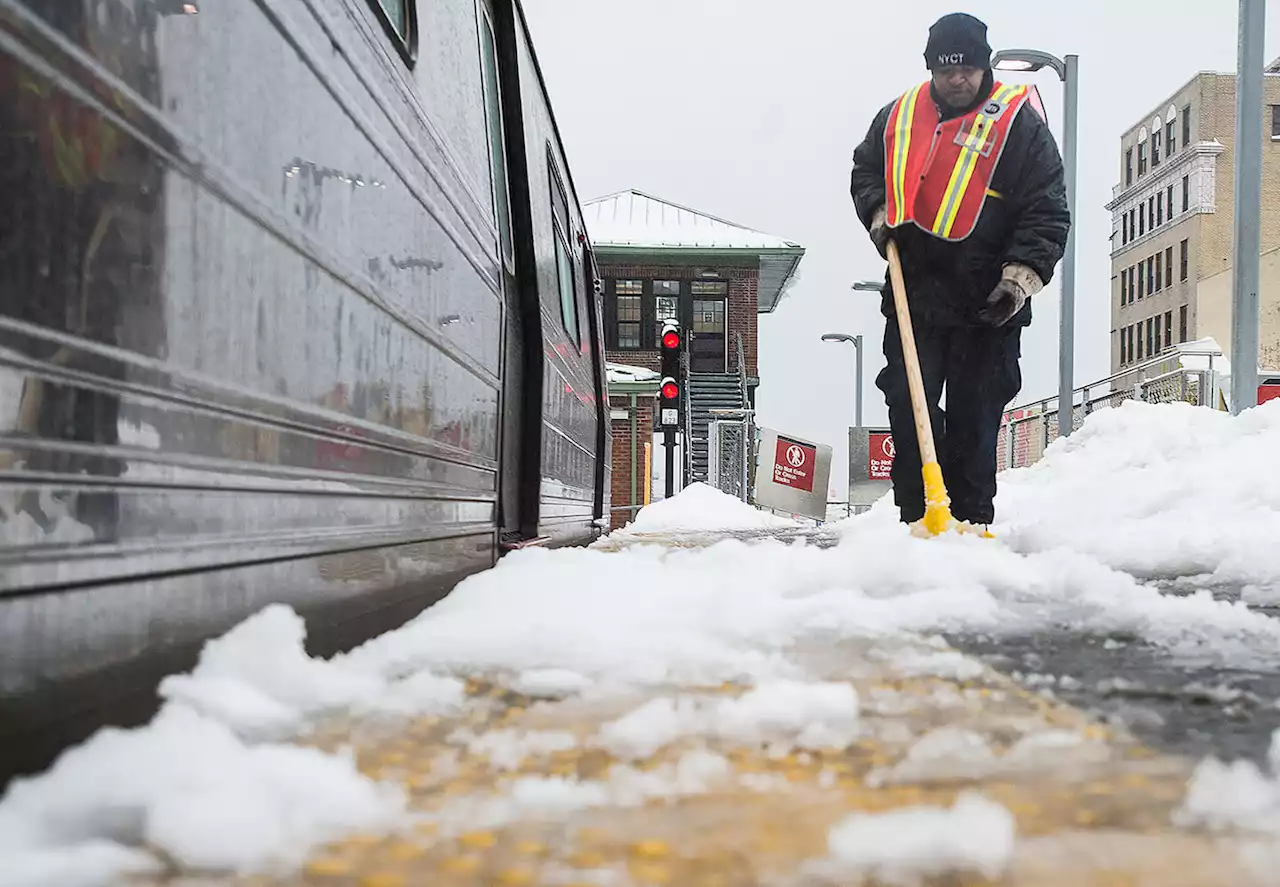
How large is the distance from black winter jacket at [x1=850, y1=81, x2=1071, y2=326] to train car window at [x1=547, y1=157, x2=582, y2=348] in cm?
159

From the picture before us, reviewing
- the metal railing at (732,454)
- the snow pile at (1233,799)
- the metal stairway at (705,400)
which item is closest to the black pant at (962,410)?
the snow pile at (1233,799)

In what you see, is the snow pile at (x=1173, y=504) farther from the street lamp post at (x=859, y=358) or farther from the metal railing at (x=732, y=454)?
the street lamp post at (x=859, y=358)

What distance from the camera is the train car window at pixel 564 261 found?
198 inches

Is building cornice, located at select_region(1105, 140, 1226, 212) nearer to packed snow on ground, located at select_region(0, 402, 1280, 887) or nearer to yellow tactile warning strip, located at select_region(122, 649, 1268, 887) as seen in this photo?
packed snow on ground, located at select_region(0, 402, 1280, 887)

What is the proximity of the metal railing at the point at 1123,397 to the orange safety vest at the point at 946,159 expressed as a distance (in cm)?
682

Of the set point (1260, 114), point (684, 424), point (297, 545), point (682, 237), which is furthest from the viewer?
point (682, 237)

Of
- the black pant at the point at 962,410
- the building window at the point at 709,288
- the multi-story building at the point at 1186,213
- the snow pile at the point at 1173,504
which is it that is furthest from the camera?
the multi-story building at the point at 1186,213

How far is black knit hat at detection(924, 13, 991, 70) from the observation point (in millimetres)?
4297

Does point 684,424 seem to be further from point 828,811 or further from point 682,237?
point 828,811

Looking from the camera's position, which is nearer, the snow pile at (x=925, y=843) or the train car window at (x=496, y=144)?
the snow pile at (x=925, y=843)

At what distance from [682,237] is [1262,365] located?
24143mm

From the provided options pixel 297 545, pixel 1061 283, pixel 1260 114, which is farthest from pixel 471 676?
pixel 1061 283

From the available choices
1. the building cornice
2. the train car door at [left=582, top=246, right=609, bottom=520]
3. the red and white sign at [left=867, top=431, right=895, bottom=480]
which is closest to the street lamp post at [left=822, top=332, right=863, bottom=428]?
the red and white sign at [left=867, top=431, right=895, bottom=480]

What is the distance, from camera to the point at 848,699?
4.73 feet
